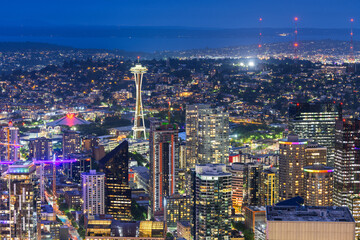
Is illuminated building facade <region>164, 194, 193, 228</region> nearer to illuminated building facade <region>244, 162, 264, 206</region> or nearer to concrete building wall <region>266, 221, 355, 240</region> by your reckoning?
illuminated building facade <region>244, 162, 264, 206</region>

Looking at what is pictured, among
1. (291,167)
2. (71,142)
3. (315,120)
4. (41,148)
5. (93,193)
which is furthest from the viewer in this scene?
(71,142)

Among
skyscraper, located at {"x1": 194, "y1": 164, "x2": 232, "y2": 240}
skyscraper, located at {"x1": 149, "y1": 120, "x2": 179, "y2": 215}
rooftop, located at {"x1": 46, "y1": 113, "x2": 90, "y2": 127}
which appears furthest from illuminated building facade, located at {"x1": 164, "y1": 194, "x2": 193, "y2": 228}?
rooftop, located at {"x1": 46, "y1": 113, "x2": 90, "y2": 127}

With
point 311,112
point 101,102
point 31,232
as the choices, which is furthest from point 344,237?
point 101,102

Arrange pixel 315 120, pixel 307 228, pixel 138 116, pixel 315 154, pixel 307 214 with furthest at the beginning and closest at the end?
1. pixel 138 116
2. pixel 315 120
3. pixel 315 154
4. pixel 307 214
5. pixel 307 228

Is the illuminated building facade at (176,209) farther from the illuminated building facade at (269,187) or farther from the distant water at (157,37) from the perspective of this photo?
the distant water at (157,37)

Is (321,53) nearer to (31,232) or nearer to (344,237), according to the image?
(31,232)

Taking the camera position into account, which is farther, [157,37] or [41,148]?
[157,37]

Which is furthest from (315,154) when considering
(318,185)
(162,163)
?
(162,163)

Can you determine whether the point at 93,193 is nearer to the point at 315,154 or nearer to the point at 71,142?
the point at 315,154
